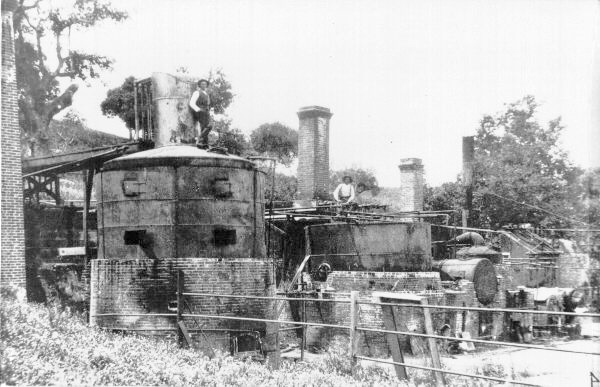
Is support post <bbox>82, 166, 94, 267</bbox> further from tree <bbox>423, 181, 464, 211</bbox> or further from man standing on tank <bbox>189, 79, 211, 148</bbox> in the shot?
tree <bbox>423, 181, 464, 211</bbox>

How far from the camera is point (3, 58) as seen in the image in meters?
12.3

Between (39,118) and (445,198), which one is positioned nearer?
(39,118)

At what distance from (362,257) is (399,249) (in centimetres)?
104

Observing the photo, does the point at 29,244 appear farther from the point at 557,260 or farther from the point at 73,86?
the point at 557,260

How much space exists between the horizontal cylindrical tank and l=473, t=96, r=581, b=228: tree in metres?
9.41

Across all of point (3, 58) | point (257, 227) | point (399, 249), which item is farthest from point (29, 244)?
point (399, 249)

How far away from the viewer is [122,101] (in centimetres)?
2975

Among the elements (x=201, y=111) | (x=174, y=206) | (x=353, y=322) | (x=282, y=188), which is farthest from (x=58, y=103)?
(x=353, y=322)

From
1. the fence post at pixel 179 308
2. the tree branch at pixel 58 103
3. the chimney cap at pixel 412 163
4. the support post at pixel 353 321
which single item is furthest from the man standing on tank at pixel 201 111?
the tree branch at pixel 58 103

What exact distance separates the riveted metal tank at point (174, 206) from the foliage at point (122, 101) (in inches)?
740

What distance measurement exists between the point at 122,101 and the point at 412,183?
14.2 m

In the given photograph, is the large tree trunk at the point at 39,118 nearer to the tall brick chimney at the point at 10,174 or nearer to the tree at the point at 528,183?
the tall brick chimney at the point at 10,174

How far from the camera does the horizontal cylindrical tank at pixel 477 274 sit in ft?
57.5

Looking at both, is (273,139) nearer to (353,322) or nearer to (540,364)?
(540,364)
